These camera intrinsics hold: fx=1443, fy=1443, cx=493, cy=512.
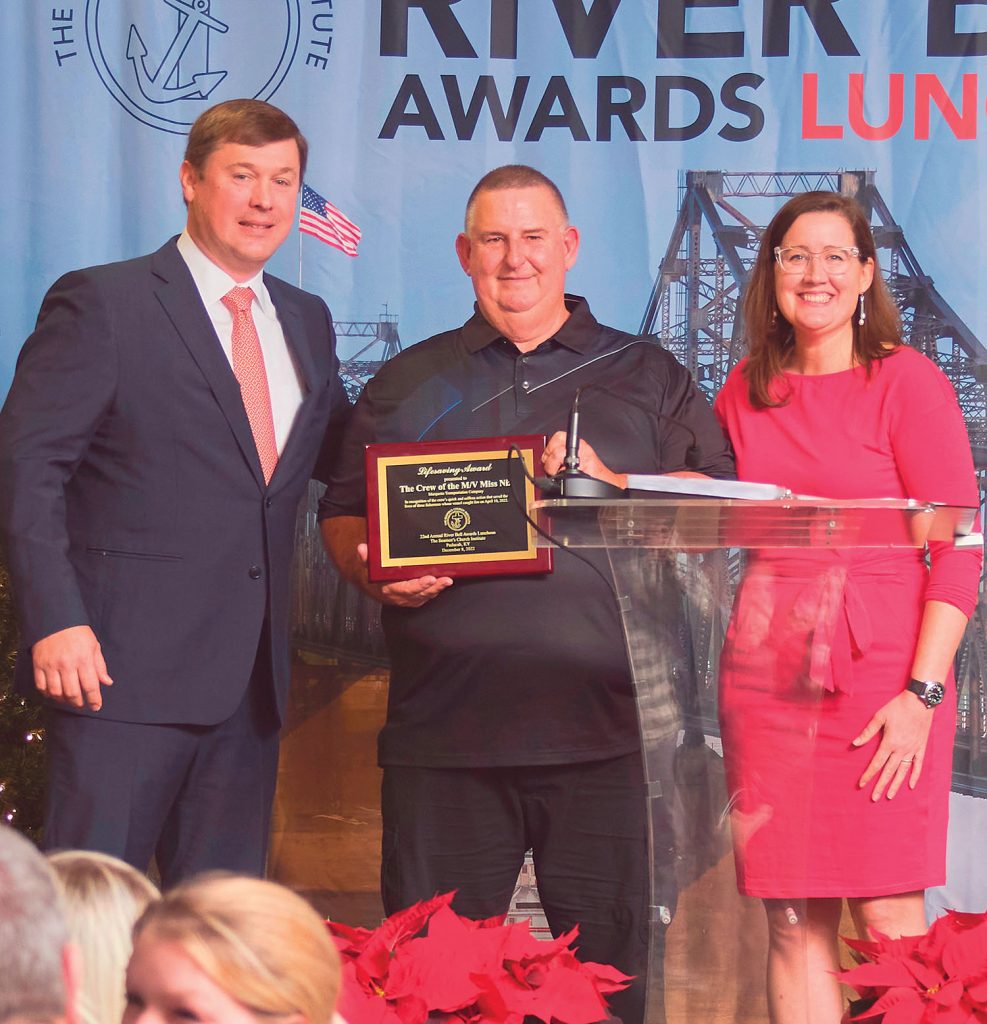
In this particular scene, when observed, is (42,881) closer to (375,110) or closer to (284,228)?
(284,228)

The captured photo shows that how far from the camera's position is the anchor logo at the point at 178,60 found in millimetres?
4590

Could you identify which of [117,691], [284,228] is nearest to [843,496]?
[284,228]

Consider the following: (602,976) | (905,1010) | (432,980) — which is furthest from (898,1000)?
(432,980)

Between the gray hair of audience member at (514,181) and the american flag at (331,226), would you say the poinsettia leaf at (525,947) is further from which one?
the american flag at (331,226)

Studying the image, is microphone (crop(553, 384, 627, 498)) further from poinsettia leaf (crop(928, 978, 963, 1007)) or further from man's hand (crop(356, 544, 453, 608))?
poinsettia leaf (crop(928, 978, 963, 1007))

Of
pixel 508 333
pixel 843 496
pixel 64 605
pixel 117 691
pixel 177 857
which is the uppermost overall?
pixel 508 333

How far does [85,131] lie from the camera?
460 centimetres

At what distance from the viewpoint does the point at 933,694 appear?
2941 mm

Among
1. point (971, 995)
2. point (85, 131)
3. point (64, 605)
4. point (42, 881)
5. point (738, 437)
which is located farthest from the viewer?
point (85, 131)

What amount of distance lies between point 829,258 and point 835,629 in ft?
2.96

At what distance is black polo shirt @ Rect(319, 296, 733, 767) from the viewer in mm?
3230

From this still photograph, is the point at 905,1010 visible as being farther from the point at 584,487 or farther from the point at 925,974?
the point at 584,487

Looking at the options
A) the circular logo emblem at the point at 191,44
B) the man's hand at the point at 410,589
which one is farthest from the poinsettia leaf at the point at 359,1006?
the circular logo emblem at the point at 191,44

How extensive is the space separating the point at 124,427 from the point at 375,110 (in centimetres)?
182
